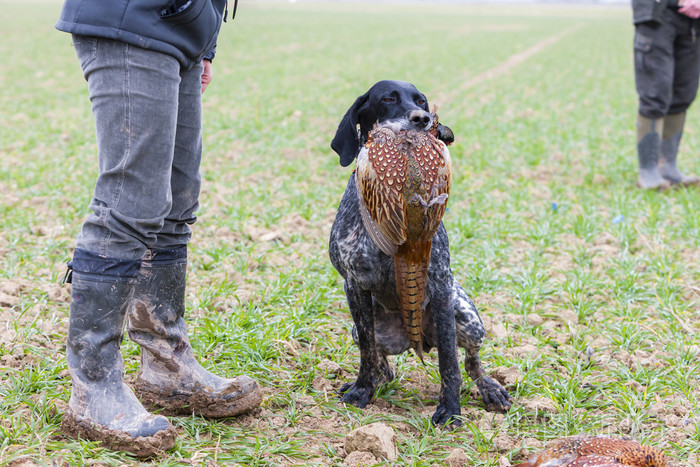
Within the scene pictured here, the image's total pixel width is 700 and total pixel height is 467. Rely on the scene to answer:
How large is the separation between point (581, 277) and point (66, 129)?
7.42m

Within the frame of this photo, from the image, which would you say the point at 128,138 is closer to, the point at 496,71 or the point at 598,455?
the point at 598,455

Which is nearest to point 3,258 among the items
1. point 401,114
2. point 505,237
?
point 401,114

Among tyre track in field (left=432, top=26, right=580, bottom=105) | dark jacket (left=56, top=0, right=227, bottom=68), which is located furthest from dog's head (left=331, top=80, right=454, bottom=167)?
tyre track in field (left=432, top=26, right=580, bottom=105)

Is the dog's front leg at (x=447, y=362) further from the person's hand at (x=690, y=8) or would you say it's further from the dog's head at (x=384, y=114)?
the person's hand at (x=690, y=8)

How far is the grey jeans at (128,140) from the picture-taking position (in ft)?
7.21

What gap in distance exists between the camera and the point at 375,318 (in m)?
3.08

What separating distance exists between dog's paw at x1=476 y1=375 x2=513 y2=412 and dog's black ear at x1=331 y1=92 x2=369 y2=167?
3.94 ft

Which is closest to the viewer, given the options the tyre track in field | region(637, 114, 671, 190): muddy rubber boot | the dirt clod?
the dirt clod

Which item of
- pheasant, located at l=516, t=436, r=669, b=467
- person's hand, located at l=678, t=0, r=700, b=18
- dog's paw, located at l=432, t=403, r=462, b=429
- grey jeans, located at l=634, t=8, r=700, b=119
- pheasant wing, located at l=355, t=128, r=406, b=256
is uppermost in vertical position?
person's hand, located at l=678, t=0, r=700, b=18

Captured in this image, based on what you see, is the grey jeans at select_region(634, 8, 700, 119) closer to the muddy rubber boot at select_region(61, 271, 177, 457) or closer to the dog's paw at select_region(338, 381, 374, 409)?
the dog's paw at select_region(338, 381, 374, 409)

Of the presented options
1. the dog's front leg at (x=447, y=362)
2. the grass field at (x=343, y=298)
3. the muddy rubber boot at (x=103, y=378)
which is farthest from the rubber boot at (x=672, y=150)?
the muddy rubber boot at (x=103, y=378)

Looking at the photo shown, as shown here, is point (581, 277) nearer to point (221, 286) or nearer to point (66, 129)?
point (221, 286)

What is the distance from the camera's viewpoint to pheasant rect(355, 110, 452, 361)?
2408mm

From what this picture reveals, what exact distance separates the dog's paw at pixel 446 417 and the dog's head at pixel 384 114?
1.15m
